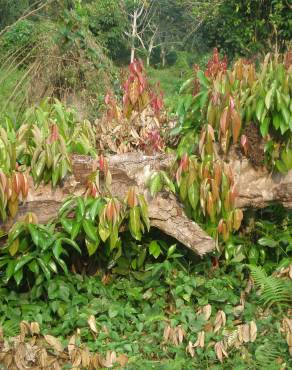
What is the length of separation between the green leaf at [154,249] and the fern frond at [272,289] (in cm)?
78

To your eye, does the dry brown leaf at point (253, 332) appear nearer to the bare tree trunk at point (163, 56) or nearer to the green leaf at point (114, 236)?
the green leaf at point (114, 236)

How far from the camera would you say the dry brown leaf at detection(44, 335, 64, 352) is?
4.06 m

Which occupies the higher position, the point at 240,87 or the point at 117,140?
the point at 240,87

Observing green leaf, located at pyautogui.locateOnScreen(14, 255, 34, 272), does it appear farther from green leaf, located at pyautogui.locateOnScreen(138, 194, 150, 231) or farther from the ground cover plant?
green leaf, located at pyautogui.locateOnScreen(138, 194, 150, 231)

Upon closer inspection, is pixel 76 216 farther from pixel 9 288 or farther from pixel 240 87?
pixel 240 87

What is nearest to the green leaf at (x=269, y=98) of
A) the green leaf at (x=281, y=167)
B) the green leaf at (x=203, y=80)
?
the green leaf at (x=281, y=167)

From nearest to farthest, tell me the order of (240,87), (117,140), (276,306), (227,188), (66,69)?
1. (276,306)
2. (227,188)
3. (240,87)
4. (117,140)
5. (66,69)

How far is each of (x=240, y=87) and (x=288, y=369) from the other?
2.35 metres

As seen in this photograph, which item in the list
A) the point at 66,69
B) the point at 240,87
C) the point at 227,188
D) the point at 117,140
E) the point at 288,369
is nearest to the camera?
the point at 288,369

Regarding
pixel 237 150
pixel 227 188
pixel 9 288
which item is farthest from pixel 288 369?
pixel 9 288

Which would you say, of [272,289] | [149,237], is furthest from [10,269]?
[272,289]

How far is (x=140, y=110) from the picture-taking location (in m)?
5.52

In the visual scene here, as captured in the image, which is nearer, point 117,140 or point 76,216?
point 76,216

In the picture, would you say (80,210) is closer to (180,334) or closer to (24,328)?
(24,328)
